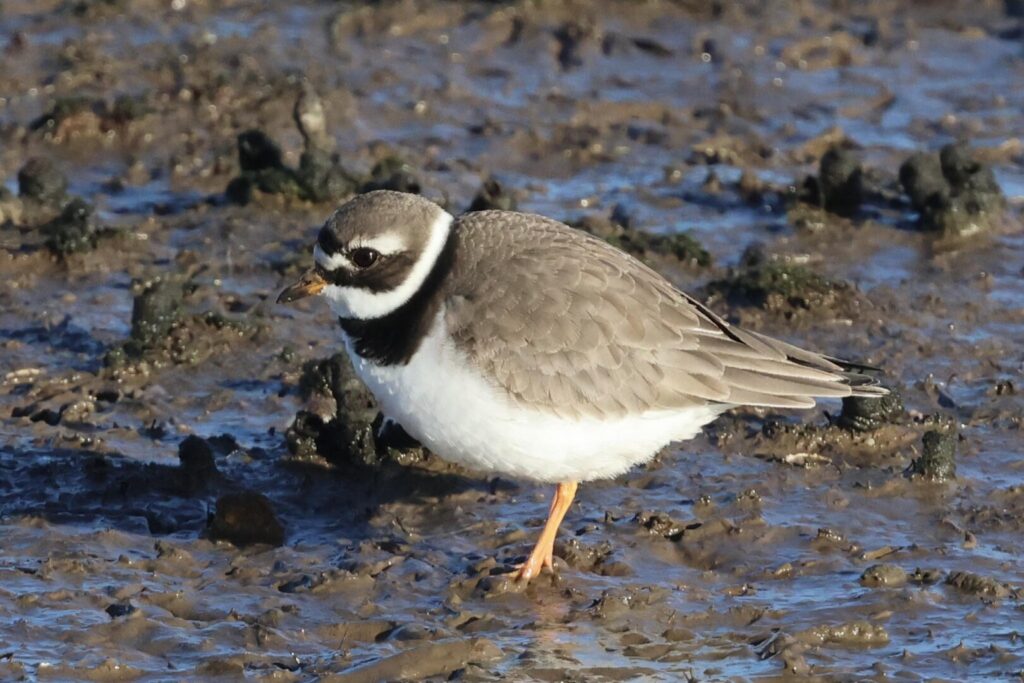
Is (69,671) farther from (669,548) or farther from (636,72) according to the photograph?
(636,72)

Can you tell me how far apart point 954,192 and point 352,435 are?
5259 mm

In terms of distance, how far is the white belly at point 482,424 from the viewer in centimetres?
716

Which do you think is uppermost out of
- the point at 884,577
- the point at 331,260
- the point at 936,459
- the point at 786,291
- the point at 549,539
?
the point at 331,260

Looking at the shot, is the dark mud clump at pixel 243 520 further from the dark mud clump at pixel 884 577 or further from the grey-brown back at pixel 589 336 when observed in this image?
the dark mud clump at pixel 884 577

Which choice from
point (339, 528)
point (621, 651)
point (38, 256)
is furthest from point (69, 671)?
point (38, 256)

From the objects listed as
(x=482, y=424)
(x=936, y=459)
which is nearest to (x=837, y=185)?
(x=936, y=459)

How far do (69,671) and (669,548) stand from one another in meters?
2.95

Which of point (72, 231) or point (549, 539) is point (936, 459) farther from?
point (72, 231)

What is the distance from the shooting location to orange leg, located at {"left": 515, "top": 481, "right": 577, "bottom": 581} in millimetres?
7547

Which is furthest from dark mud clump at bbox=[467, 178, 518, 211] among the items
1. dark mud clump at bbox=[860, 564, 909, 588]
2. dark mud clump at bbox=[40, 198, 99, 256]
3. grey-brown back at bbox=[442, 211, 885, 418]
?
dark mud clump at bbox=[860, 564, 909, 588]

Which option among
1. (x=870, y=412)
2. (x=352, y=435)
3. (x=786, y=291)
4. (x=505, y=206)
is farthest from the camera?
(x=505, y=206)

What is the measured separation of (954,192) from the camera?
11469 millimetres

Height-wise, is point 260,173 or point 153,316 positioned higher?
point 260,173

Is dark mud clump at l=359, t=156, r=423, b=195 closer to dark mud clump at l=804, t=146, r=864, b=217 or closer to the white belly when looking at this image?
dark mud clump at l=804, t=146, r=864, b=217
